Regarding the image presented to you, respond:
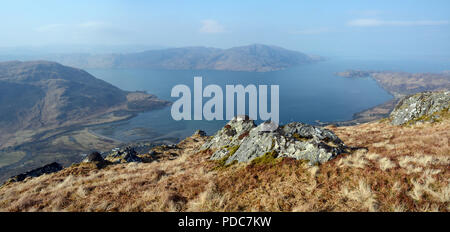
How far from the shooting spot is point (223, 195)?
1105 centimetres

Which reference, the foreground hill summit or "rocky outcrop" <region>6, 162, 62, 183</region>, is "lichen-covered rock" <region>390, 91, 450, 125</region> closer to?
the foreground hill summit

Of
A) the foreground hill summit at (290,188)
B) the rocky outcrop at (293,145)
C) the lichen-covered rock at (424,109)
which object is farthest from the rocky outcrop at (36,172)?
the lichen-covered rock at (424,109)

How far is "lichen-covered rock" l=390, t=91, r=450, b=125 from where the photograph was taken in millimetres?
30844

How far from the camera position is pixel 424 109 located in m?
34.2

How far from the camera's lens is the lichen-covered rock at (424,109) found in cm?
3084

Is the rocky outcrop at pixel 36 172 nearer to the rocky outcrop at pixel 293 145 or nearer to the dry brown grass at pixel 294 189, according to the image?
the dry brown grass at pixel 294 189

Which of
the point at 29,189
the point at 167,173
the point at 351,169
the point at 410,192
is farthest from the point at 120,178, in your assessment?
the point at 410,192

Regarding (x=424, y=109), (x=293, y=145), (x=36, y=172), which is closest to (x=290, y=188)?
(x=293, y=145)

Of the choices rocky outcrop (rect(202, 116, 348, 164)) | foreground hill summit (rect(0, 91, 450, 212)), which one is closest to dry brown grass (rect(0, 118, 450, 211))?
foreground hill summit (rect(0, 91, 450, 212))

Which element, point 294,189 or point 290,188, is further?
point 290,188

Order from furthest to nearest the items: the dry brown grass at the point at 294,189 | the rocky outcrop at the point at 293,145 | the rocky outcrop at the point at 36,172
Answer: the rocky outcrop at the point at 36,172, the rocky outcrop at the point at 293,145, the dry brown grass at the point at 294,189

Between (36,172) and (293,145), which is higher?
(293,145)

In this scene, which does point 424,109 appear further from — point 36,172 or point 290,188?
point 36,172
